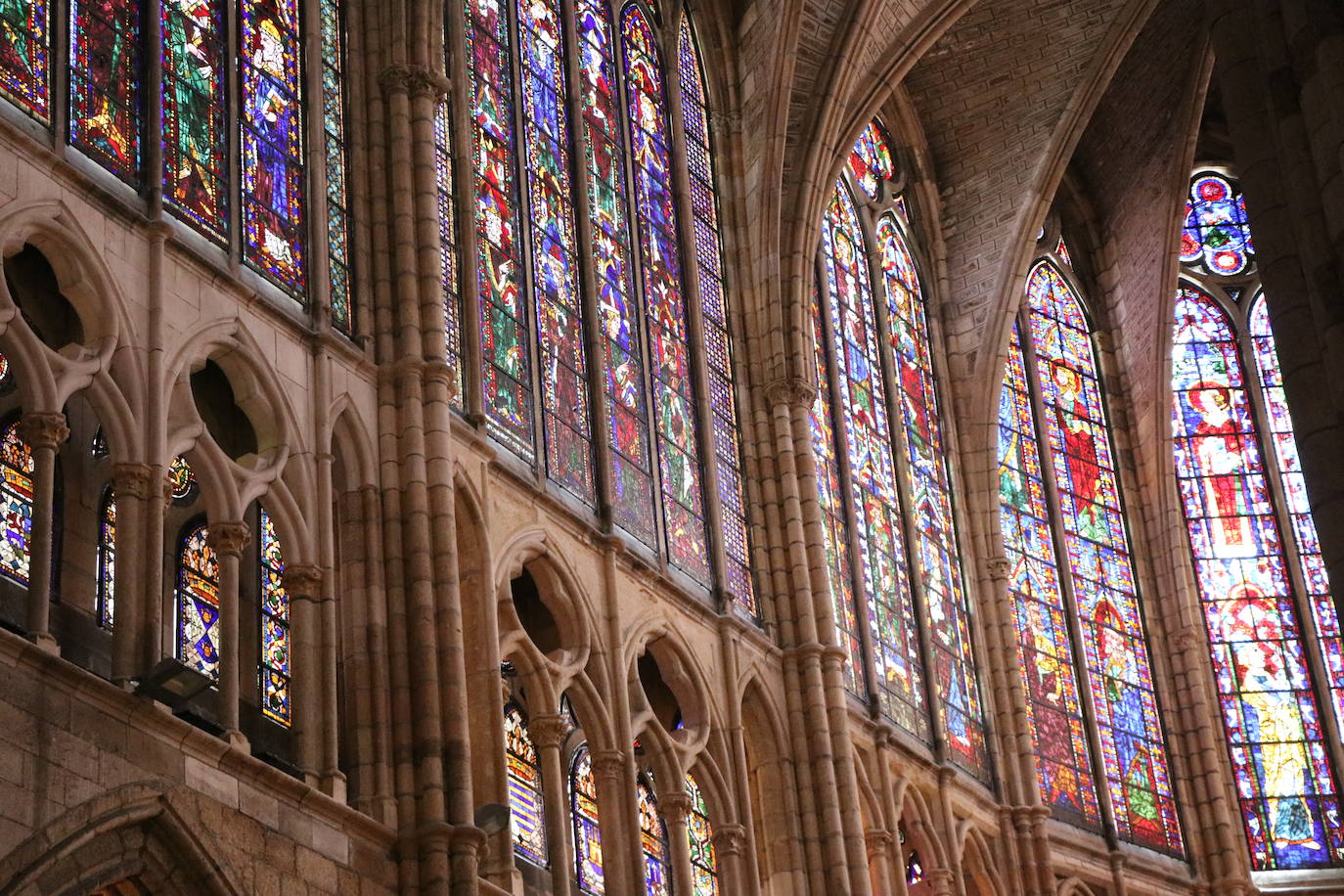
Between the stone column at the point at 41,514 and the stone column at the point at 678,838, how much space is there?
589 centimetres

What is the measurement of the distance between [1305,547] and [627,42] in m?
10.2

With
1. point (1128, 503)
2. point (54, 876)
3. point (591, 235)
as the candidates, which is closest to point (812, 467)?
point (591, 235)

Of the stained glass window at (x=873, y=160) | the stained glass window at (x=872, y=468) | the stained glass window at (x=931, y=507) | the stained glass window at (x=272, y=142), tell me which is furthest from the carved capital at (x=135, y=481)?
the stained glass window at (x=873, y=160)

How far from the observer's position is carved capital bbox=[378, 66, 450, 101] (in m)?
17.3

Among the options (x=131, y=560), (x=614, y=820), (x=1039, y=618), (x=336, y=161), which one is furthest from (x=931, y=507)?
(x=131, y=560)

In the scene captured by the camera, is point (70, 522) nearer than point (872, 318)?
Yes

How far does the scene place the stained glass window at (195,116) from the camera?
1509 cm

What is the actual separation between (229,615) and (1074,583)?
14096mm

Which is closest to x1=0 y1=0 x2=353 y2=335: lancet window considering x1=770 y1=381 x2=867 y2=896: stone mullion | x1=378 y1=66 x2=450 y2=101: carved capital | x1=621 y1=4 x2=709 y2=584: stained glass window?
x1=378 y1=66 x2=450 y2=101: carved capital

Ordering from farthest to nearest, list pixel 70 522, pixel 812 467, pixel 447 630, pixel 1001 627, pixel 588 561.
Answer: pixel 1001 627 < pixel 812 467 < pixel 588 561 < pixel 447 630 < pixel 70 522

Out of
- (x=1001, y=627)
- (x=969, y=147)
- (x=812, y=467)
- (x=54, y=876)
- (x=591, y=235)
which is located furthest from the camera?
(x=969, y=147)

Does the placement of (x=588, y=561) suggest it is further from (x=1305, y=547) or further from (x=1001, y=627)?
(x=1305, y=547)

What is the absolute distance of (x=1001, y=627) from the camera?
24.0 m

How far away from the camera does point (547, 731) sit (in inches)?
653
